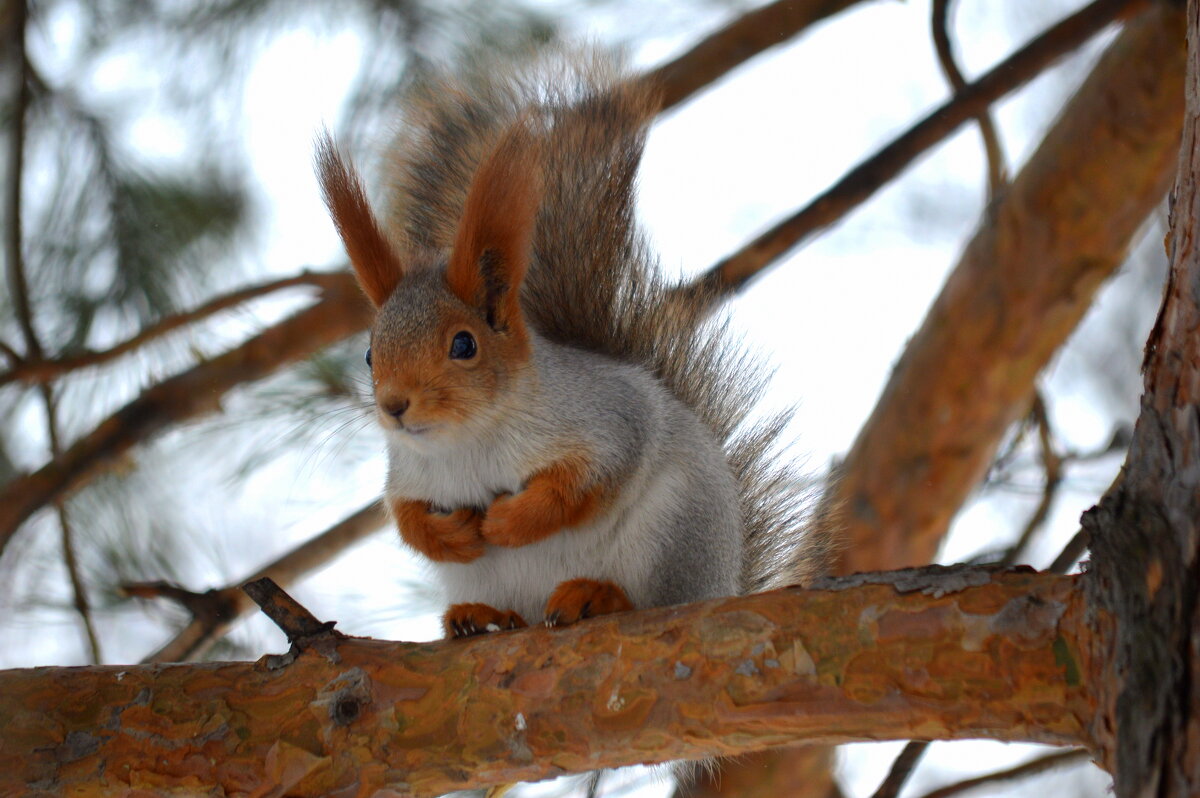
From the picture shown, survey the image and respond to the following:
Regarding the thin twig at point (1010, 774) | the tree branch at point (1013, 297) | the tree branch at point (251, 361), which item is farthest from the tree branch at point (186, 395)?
the thin twig at point (1010, 774)

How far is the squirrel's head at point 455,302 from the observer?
1.36m

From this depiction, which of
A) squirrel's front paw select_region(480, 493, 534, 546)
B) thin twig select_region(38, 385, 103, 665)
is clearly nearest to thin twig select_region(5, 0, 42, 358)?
thin twig select_region(38, 385, 103, 665)

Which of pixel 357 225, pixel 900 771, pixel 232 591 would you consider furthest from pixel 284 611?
pixel 900 771

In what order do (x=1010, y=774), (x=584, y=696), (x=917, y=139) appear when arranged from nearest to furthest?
(x=584, y=696), (x=1010, y=774), (x=917, y=139)

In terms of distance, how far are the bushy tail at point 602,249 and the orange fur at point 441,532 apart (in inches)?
17.1

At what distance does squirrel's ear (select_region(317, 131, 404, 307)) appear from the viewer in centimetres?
149

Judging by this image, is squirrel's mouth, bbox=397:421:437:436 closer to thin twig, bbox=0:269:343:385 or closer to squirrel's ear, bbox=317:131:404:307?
squirrel's ear, bbox=317:131:404:307

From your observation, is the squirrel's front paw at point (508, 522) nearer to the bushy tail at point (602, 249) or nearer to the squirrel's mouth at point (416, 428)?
the squirrel's mouth at point (416, 428)

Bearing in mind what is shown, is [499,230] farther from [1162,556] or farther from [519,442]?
[1162,556]

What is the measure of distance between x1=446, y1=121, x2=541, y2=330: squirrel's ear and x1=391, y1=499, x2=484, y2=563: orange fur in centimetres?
24

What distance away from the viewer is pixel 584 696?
4.02 ft

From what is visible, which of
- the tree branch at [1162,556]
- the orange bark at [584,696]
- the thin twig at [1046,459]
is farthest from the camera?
the thin twig at [1046,459]

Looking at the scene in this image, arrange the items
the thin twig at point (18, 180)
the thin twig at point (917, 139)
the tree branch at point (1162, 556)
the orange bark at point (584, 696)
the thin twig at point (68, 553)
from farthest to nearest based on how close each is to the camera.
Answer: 1. the thin twig at point (917, 139)
2. the thin twig at point (68, 553)
3. the thin twig at point (18, 180)
4. the orange bark at point (584, 696)
5. the tree branch at point (1162, 556)

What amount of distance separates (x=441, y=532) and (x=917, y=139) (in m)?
1.34
